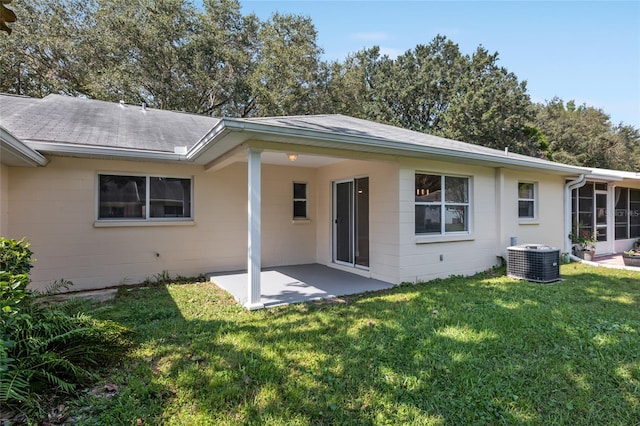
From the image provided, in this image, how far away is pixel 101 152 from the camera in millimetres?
5723

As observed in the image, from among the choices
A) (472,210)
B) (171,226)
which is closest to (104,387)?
(171,226)

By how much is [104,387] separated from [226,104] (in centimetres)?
1900

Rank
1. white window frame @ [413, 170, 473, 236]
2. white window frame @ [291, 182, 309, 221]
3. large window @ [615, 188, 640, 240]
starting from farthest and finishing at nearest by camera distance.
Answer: large window @ [615, 188, 640, 240]
white window frame @ [291, 182, 309, 221]
white window frame @ [413, 170, 473, 236]

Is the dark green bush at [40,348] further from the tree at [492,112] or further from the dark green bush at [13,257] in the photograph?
the tree at [492,112]

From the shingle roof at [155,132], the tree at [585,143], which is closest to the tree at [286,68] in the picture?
the shingle roof at [155,132]

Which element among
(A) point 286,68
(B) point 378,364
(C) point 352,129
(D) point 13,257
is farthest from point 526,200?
(A) point 286,68

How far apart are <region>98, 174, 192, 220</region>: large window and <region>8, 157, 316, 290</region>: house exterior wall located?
0.59 ft

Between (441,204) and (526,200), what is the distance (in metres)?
3.42

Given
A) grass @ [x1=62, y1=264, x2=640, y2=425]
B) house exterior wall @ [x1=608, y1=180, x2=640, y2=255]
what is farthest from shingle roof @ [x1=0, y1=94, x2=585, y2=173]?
house exterior wall @ [x1=608, y1=180, x2=640, y2=255]

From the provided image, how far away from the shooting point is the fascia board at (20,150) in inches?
155

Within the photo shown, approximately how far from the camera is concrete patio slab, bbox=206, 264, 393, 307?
541cm

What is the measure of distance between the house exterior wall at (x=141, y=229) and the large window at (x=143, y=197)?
18cm

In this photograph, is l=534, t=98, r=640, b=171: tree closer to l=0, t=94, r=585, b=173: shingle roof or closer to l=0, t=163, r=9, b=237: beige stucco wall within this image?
l=0, t=94, r=585, b=173: shingle roof

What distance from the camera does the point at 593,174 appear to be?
9.26m
